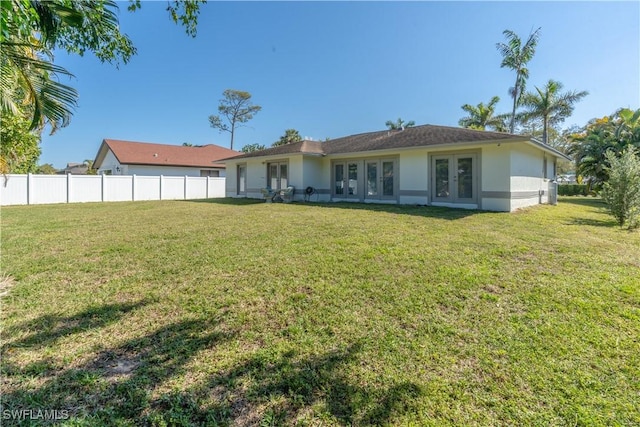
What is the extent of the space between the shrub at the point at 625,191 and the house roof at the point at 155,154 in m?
22.4

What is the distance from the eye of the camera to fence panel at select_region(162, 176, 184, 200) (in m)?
21.0

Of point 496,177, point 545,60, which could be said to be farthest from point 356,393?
point 545,60

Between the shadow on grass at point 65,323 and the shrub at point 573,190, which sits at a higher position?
the shrub at point 573,190

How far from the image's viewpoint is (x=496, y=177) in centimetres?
1098

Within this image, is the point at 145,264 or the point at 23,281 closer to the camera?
the point at 23,281

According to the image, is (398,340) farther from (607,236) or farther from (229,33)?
(229,33)

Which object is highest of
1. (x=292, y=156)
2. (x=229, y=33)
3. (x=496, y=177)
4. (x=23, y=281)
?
(x=229, y=33)

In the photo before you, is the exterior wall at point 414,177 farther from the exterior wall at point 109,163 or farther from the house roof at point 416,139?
the exterior wall at point 109,163

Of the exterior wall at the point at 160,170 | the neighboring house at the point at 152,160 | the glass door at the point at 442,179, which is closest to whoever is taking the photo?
the glass door at the point at 442,179

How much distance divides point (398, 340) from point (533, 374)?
109cm

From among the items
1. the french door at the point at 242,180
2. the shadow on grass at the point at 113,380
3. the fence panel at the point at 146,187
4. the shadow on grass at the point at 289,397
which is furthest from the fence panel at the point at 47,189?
the shadow on grass at the point at 289,397

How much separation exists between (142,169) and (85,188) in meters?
7.07

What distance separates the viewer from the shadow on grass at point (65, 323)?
2969 millimetres

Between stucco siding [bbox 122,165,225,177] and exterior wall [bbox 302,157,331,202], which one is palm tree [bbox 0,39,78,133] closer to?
exterior wall [bbox 302,157,331,202]
